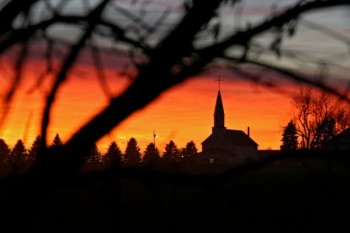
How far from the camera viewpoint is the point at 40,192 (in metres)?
2.46

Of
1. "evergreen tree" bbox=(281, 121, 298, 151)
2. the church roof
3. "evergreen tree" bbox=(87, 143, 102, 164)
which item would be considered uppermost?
the church roof

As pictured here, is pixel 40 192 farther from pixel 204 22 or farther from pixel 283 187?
pixel 283 187

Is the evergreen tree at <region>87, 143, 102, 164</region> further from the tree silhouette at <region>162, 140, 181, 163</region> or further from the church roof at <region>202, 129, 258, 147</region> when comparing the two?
the church roof at <region>202, 129, 258, 147</region>

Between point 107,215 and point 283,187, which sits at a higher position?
point 283,187

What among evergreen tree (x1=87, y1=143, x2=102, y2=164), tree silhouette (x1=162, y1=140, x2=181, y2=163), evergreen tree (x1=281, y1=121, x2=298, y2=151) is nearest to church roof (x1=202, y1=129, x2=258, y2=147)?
evergreen tree (x1=281, y1=121, x2=298, y2=151)

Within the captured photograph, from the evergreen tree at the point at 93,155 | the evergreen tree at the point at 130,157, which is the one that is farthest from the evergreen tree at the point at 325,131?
the evergreen tree at the point at 93,155

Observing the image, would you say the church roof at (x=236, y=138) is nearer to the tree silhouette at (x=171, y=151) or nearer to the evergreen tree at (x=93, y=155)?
the tree silhouette at (x=171, y=151)

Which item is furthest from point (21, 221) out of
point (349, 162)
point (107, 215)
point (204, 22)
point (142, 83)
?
point (349, 162)

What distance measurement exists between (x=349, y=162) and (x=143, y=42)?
123 cm

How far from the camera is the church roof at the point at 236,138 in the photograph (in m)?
137

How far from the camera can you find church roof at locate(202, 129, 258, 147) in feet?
451

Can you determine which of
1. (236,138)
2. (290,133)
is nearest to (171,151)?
(290,133)

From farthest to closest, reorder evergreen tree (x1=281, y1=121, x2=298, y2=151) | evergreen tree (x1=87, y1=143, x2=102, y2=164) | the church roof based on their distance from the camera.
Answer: the church roof → evergreen tree (x1=281, y1=121, x2=298, y2=151) → evergreen tree (x1=87, y1=143, x2=102, y2=164)

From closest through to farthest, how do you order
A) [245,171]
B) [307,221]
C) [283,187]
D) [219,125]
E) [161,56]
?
[245,171] < [161,56] < [307,221] < [283,187] < [219,125]
